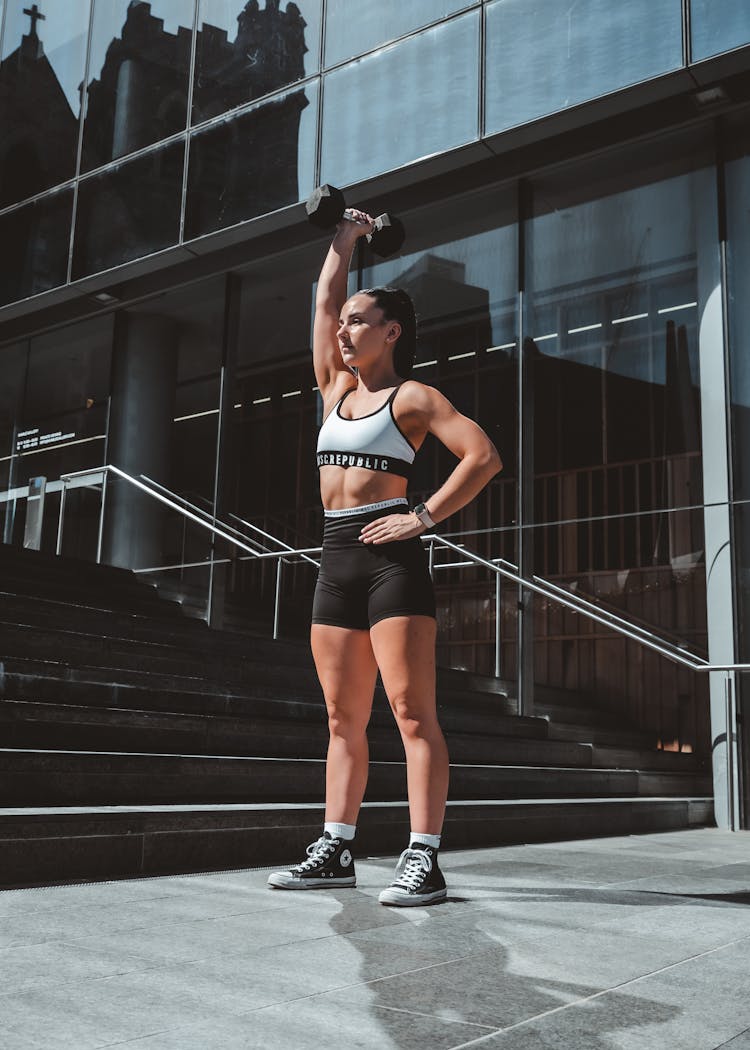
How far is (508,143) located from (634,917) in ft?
26.0

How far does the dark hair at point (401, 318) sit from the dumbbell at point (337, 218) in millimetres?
149

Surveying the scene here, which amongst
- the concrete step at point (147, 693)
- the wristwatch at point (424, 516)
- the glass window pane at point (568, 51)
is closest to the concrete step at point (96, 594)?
the concrete step at point (147, 693)

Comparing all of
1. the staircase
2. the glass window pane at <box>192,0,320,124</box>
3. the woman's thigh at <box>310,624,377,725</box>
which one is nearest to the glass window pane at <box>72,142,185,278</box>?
the glass window pane at <box>192,0,320,124</box>

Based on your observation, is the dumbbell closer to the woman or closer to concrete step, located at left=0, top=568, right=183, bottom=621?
the woman

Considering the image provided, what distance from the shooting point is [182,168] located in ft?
39.4

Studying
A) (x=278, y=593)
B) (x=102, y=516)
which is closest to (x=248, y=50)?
(x=102, y=516)

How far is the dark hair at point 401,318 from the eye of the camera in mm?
3775

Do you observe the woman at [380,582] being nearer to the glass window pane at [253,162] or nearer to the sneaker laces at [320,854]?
the sneaker laces at [320,854]

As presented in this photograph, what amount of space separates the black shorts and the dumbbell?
0.92 meters

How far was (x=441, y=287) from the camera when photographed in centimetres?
1060

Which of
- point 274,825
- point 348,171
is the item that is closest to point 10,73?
point 348,171

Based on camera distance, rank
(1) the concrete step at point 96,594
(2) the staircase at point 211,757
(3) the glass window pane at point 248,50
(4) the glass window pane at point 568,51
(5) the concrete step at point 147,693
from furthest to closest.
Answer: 1. (3) the glass window pane at point 248,50
2. (4) the glass window pane at point 568,51
3. (1) the concrete step at point 96,594
4. (5) the concrete step at point 147,693
5. (2) the staircase at point 211,757

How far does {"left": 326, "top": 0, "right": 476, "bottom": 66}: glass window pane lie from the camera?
1038cm

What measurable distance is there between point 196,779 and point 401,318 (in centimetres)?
220
